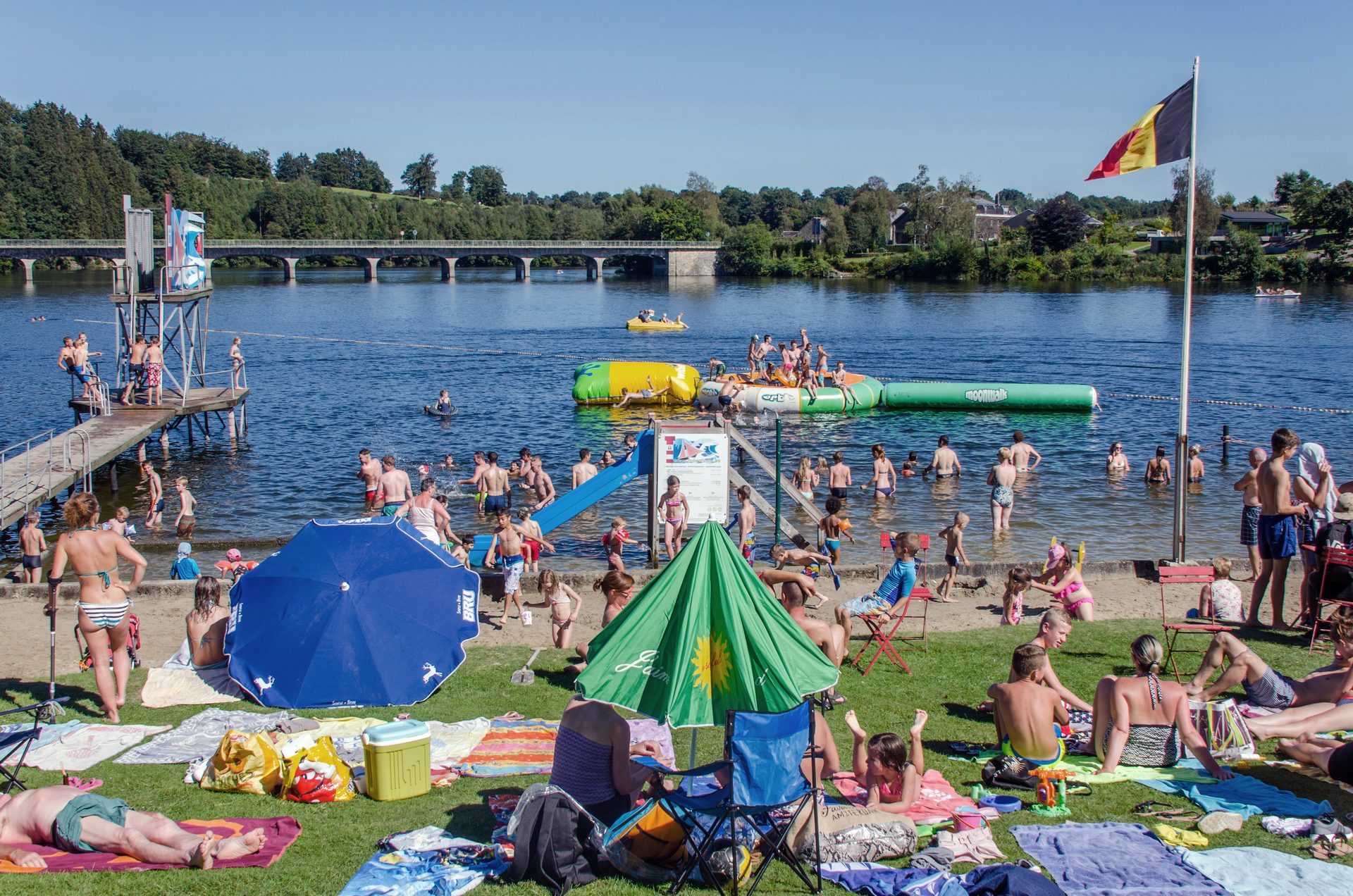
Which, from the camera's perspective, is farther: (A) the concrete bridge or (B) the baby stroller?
(A) the concrete bridge

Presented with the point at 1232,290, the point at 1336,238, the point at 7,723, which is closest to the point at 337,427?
the point at 7,723

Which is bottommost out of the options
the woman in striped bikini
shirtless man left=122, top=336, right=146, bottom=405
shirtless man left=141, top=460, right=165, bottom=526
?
shirtless man left=141, top=460, right=165, bottom=526

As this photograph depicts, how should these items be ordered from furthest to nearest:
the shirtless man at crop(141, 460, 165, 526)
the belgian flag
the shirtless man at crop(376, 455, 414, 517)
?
the shirtless man at crop(141, 460, 165, 526), the shirtless man at crop(376, 455, 414, 517), the belgian flag

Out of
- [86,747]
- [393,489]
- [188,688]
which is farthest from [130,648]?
[393,489]

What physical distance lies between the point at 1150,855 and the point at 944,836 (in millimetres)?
1113

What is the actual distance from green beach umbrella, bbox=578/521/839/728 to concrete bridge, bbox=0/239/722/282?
310ft

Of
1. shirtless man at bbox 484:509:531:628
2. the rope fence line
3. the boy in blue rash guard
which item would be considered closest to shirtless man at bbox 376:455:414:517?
shirtless man at bbox 484:509:531:628

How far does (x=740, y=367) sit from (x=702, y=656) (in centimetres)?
3664

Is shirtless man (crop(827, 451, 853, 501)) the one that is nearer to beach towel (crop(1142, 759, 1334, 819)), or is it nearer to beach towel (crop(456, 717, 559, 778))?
beach towel (crop(456, 717, 559, 778))

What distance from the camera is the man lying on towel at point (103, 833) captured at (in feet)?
19.7

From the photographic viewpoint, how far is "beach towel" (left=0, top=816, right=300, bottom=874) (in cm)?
593

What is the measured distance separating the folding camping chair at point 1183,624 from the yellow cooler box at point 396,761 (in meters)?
6.15

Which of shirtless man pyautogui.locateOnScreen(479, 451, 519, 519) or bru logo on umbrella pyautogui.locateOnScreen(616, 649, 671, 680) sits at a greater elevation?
bru logo on umbrella pyautogui.locateOnScreen(616, 649, 671, 680)

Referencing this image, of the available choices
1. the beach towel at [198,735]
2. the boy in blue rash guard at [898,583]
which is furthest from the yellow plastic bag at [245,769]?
the boy in blue rash guard at [898,583]
